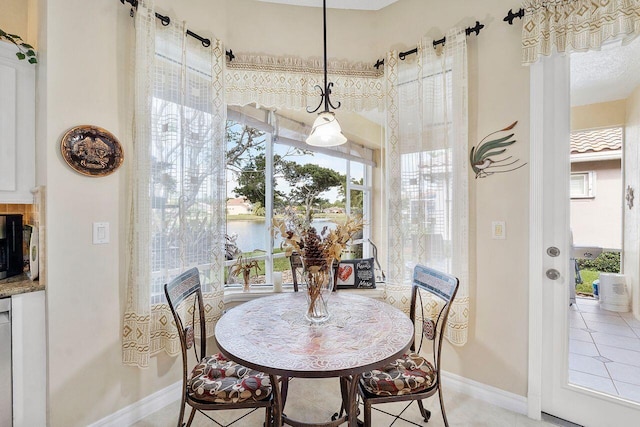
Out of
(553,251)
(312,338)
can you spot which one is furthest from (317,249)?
(553,251)

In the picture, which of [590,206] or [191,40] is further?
[191,40]

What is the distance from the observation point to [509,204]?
197 cm

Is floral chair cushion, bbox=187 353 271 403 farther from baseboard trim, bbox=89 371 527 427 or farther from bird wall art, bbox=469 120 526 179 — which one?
bird wall art, bbox=469 120 526 179

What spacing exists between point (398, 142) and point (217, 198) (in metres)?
1.40

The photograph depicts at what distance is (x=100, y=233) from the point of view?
1.71m

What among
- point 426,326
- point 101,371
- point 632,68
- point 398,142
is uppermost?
point 632,68

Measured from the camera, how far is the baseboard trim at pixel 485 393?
1933 mm

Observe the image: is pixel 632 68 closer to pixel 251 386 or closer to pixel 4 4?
pixel 251 386

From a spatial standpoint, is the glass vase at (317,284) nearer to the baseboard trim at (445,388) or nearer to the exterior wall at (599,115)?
the baseboard trim at (445,388)

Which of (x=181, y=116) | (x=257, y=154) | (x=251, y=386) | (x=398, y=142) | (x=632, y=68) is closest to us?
(x=251, y=386)

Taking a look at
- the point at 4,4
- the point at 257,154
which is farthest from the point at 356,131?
the point at 4,4

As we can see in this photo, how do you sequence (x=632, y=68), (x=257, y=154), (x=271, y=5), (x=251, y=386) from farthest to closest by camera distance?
(x=257, y=154), (x=271, y=5), (x=632, y=68), (x=251, y=386)

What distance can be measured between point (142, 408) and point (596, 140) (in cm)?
318

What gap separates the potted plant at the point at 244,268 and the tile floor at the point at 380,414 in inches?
34.3
